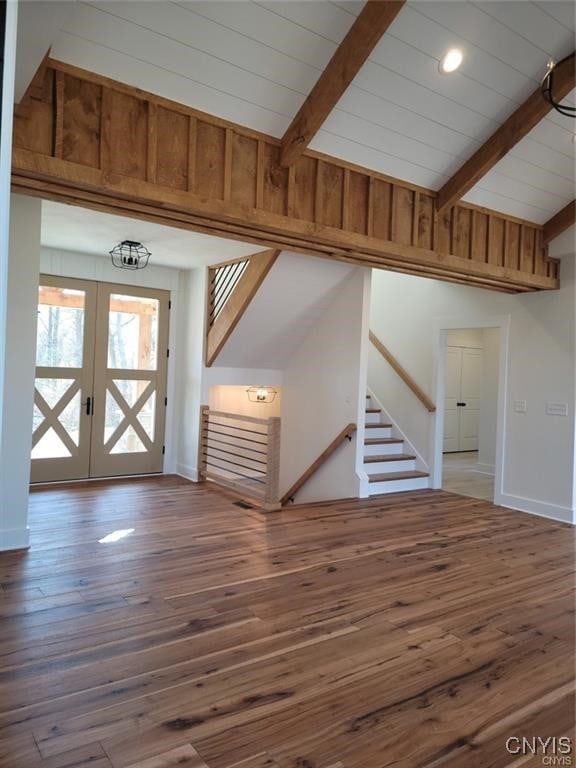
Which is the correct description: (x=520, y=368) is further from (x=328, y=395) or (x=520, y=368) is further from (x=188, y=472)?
(x=188, y=472)

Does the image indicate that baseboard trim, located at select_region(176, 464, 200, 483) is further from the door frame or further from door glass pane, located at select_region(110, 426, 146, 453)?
the door frame

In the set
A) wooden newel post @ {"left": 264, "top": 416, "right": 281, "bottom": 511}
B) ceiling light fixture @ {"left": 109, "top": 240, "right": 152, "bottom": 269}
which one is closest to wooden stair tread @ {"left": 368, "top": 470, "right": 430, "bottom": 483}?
wooden newel post @ {"left": 264, "top": 416, "right": 281, "bottom": 511}

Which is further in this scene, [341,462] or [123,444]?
[123,444]

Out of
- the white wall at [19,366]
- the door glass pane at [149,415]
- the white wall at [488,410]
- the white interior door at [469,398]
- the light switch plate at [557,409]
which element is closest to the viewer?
the white wall at [19,366]

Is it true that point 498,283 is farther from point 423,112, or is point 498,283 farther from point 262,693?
point 262,693

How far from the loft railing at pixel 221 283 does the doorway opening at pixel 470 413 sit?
2773 millimetres

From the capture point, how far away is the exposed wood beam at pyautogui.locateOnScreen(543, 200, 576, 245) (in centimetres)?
530

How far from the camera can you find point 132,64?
292 cm

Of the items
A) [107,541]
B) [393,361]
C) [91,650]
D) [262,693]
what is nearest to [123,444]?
[107,541]

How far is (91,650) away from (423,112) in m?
3.96

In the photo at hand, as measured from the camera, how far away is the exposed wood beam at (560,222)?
5.30 metres

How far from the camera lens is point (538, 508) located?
5777mm

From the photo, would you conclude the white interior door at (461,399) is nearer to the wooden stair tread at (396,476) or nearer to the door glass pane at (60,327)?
the wooden stair tread at (396,476)

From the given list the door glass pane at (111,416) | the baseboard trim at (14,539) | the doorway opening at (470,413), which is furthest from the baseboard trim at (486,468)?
the baseboard trim at (14,539)
